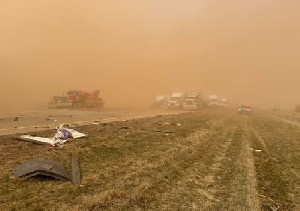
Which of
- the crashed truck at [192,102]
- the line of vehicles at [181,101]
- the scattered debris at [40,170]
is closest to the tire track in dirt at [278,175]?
the scattered debris at [40,170]

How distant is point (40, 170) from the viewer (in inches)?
311

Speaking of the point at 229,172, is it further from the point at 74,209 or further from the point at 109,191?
the point at 74,209

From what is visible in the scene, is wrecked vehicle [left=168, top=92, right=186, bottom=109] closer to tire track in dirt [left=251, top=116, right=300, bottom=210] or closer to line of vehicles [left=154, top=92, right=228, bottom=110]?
line of vehicles [left=154, top=92, right=228, bottom=110]

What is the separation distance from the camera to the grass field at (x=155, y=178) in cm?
675

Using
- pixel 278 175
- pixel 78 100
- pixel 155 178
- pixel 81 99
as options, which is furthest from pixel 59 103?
pixel 278 175

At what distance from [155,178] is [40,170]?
10.7ft

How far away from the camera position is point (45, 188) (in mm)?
7180

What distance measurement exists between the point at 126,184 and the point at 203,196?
2.08 meters

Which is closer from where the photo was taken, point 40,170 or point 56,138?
point 40,170

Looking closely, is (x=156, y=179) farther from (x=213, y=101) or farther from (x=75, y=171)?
(x=213, y=101)

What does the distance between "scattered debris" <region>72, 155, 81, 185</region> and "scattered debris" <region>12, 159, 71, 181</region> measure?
0.20 metres

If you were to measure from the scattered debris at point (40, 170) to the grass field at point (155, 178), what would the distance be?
20 cm

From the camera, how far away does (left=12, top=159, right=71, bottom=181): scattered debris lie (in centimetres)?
786

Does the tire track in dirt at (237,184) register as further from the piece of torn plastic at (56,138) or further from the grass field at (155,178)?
the piece of torn plastic at (56,138)
